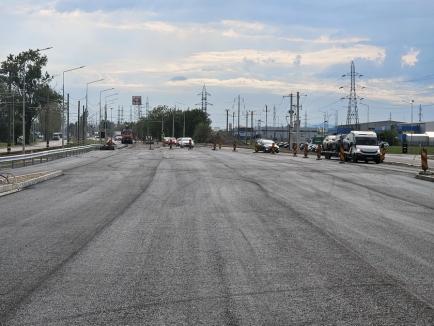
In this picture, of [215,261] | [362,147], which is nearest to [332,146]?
[362,147]

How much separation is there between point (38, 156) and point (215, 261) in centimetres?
3187

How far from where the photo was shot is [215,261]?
8.38 metres

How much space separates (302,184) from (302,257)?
13.8 metres

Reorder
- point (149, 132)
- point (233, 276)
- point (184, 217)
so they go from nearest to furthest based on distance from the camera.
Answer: point (233, 276) < point (184, 217) < point (149, 132)

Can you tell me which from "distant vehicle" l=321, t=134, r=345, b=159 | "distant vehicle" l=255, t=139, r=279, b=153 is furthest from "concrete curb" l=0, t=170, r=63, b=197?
"distant vehicle" l=255, t=139, r=279, b=153

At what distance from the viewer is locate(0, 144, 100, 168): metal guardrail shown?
32.2m

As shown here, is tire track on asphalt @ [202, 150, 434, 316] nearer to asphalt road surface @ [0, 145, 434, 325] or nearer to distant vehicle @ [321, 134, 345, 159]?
asphalt road surface @ [0, 145, 434, 325]

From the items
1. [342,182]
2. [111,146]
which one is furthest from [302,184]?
[111,146]

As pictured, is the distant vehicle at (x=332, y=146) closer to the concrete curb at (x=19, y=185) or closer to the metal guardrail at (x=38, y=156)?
the metal guardrail at (x=38, y=156)

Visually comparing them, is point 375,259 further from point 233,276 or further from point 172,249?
point 172,249

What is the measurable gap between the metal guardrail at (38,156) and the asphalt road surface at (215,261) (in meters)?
16.1

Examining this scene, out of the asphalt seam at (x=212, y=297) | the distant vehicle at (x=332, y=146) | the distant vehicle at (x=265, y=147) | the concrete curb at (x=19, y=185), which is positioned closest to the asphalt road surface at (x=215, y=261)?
the asphalt seam at (x=212, y=297)

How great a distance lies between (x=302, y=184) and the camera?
882 inches

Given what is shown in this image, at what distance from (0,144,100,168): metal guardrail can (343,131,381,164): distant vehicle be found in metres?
20.8
